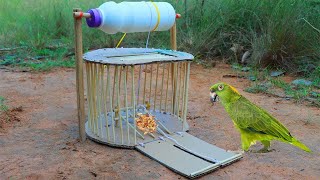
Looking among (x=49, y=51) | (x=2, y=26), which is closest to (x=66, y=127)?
(x=49, y=51)

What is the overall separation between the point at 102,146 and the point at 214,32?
3240 mm

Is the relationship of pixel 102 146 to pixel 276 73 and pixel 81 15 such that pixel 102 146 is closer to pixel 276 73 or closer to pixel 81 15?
pixel 81 15

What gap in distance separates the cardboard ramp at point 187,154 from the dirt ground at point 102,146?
1.7 inches

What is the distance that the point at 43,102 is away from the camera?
11.2 ft

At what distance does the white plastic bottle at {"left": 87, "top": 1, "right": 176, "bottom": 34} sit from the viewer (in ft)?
7.42

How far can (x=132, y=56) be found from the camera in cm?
253

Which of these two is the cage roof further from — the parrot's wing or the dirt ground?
the parrot's wing

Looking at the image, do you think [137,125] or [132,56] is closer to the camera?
[132,56]

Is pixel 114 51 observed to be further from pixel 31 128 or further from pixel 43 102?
pixel 43 102

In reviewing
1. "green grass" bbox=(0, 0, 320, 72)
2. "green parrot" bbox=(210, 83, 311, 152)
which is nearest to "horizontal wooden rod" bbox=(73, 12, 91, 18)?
"green parrot" bbox=(210, 83, 311, 152)

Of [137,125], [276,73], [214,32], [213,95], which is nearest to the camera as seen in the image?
[213,95]

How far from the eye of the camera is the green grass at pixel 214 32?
466 cm

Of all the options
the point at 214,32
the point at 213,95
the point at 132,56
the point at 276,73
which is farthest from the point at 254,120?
the point at 214,32

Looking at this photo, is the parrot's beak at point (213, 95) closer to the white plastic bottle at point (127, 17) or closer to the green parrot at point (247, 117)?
the green parrot at point (247, 117)
